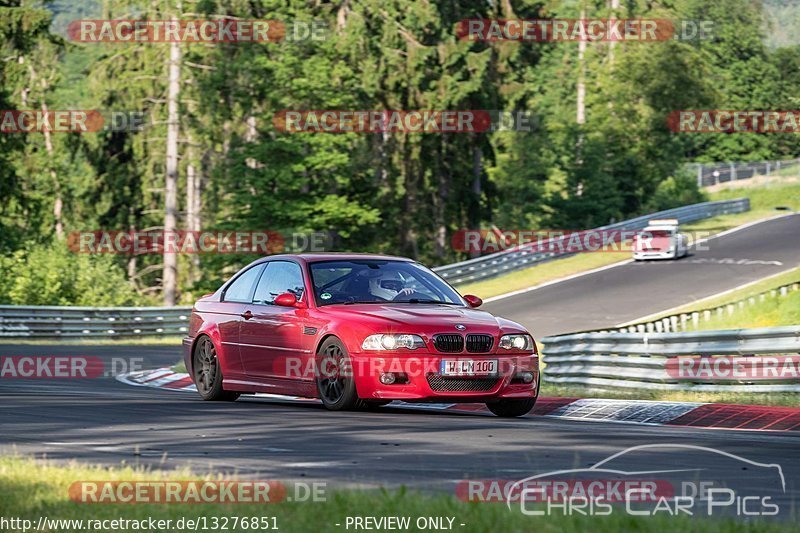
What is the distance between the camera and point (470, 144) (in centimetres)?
6500

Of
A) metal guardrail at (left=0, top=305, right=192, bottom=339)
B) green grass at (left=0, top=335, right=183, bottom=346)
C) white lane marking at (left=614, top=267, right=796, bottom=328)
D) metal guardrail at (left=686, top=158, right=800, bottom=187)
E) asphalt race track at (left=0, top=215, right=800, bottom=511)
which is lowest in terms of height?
green grass at (left=0, top=335, right=183, bottom=346)

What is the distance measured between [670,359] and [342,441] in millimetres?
7857

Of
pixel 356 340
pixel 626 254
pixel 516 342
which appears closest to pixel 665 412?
pixel 516 342

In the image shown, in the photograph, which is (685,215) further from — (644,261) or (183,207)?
(183,207)

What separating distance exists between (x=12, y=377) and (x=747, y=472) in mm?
15137

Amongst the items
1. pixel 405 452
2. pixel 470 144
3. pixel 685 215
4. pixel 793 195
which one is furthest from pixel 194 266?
pixel 405 452

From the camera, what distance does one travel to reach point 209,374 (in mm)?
15680

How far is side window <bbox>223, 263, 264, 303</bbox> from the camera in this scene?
50.9ft

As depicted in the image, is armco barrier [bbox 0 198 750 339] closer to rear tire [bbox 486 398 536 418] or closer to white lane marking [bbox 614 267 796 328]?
white lane marking [bbox 614 267 796 328]

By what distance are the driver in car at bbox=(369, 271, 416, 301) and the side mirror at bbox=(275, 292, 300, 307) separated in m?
0.77

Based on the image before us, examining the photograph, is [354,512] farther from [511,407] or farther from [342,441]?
[511,407]

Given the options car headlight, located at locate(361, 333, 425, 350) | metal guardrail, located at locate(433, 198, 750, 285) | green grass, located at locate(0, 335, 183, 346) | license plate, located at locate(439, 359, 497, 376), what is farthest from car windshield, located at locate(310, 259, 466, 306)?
metal guardrail, located at locate(433, 198, 750, 285)

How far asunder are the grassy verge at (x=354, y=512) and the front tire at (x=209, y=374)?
26.3 feet

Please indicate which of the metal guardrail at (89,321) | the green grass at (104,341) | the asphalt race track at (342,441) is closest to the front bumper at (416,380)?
the asphalt race track at (342,441)
